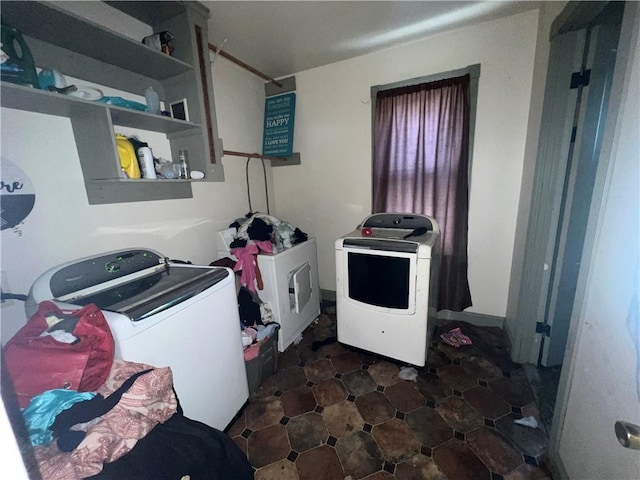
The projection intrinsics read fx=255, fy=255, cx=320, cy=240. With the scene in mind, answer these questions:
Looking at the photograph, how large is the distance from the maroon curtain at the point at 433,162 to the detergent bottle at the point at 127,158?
185 cm

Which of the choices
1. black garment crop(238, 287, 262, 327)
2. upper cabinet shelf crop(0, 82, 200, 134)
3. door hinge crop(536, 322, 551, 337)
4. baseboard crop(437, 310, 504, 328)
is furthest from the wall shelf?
door hinge crop(536, 322, 551, 337)

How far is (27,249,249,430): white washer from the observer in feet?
3.22

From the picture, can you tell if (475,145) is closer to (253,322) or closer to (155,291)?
(253,322)

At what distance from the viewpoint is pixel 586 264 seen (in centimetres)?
97

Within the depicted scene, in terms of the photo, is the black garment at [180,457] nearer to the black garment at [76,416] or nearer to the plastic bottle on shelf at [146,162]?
the black garment at [76,416]

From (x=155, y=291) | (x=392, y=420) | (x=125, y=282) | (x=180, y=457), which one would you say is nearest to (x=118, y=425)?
(x=180, y=457)

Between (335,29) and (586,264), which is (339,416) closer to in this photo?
(586,264)

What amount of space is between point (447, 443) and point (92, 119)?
2420 mm

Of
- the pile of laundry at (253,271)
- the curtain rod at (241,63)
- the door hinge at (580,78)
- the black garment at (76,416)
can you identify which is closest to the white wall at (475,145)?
the curtain rod at (241,63)

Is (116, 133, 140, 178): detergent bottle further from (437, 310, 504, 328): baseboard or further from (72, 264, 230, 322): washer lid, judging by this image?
(437, 310, 504, 328): baseboard

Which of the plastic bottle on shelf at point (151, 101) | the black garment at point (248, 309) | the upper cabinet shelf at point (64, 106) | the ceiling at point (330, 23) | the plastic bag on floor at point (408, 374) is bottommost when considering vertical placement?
the plastic bag on floor at point (408, 374)

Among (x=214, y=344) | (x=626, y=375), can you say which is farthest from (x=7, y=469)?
(x=626, y=375)

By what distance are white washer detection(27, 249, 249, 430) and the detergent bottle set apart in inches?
16.6

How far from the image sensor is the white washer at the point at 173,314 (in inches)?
38.7
